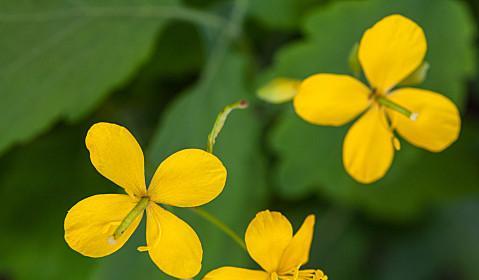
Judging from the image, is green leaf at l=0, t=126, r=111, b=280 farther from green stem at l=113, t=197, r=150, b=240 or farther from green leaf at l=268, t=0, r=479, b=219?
green stem at l=113, t=197, r=150, b=240

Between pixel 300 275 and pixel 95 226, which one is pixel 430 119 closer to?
pixel 300 275

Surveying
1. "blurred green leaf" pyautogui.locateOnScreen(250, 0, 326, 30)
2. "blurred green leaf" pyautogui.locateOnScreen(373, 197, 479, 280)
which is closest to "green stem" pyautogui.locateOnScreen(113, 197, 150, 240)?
"blurred green leaf" pyautogui.locateOnScreen(250, 0, 326, 30)

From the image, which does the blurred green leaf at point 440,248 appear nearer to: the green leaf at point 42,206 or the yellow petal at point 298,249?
the green leaf at point 42,206

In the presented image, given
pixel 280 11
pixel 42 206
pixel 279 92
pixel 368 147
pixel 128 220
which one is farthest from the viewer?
pixel 42 206

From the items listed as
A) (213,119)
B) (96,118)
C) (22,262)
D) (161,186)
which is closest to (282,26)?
(213,119)

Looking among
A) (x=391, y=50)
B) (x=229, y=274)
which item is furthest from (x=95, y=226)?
(x=391, y=50)
